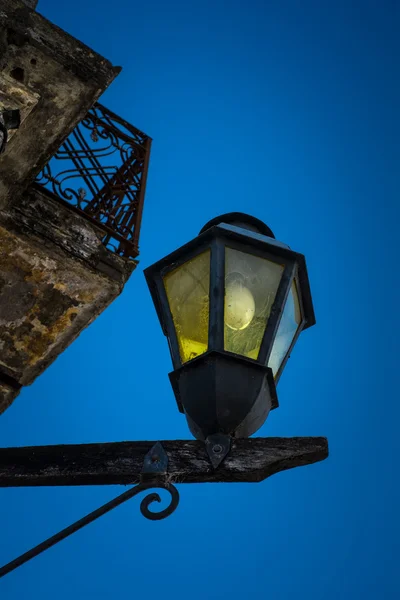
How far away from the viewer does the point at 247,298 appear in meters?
2.93

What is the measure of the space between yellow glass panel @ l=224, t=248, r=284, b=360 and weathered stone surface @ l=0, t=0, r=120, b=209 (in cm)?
112

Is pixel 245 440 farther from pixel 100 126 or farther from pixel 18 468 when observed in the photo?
pixel 100 126

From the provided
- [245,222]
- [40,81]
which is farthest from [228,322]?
[40,81]

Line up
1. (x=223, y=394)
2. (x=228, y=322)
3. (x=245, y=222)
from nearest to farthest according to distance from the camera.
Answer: (x=223, y=394), (x=228, y=322), (x=245, y=222)

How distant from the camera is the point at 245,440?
255 centimetres

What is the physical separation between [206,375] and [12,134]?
1.42 metres

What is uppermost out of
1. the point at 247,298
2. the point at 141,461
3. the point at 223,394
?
the point at 247,298

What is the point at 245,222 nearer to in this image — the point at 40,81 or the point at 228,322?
the point at 228,322

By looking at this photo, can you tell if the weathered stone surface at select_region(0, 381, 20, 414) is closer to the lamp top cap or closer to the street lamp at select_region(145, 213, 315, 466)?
the street lamp at select_region(145, 213, 315, 466)

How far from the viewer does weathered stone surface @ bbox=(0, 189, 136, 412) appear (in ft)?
11.6

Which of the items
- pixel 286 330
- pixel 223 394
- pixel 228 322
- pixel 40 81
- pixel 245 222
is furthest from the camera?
pixel 245 222

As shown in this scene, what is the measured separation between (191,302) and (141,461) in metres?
0.69

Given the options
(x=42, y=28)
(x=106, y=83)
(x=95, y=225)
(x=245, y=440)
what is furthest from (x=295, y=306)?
(x=42, y=28)

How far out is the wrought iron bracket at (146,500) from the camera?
7.92ft
